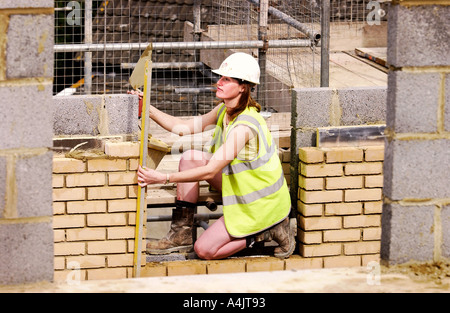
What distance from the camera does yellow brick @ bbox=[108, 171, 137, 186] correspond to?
6.36 m

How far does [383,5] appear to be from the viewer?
11961 millimetres

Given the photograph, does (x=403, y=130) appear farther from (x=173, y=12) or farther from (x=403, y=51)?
(x=173, y=12)

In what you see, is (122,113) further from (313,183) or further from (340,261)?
(340,261)

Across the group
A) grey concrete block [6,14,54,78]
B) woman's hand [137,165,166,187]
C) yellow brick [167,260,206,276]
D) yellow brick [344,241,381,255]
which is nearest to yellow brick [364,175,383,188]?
yellow brick [344,241,381,255]

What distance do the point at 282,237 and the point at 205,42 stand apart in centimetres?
263

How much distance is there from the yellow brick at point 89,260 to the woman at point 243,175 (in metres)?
0.51

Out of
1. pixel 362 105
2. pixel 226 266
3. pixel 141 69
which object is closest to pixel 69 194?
pixel 141 69

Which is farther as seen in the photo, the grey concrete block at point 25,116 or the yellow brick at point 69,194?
the yellow brick at point 69,194

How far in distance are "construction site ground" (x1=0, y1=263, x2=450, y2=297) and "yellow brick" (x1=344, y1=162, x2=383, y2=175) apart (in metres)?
1.95

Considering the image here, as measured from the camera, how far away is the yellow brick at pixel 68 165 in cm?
629

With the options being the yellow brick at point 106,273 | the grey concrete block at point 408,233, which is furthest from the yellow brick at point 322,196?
the grey concrete block at point 408,233

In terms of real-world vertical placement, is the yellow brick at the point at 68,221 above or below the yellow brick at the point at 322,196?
below

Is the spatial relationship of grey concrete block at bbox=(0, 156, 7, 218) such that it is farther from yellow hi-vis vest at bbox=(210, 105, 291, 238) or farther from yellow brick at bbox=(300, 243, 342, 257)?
yellow brick at bbox=(300, 243, 342, 257)

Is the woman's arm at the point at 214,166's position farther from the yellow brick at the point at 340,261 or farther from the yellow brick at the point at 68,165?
the yellow brick at the point at 340,261
